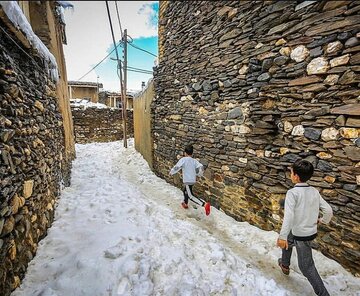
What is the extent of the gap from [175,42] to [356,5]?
157 inches

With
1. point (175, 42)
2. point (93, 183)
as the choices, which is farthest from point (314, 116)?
point (93, 183)

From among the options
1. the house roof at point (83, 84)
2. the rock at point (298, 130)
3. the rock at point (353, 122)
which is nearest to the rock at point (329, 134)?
the rock at point (353, 122)

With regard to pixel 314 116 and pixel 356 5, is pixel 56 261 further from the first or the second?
pixel 356 5

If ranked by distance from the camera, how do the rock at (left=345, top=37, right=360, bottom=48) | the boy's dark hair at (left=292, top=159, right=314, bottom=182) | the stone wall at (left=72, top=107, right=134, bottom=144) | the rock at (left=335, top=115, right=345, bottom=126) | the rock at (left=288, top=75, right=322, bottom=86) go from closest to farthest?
the boy's dark hair at (left=292, top=159, right=314, bottom=182), the rock at (left=345, top=37, right=360, bottom=48), the rock at (left=335, top=115, right=345, bottom=126), the rock at (left=288, top=75, right=322, bottom=86), the stone wall at (left=72, top=107, right=134, bottom=144)

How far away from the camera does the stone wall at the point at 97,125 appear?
1424 cm

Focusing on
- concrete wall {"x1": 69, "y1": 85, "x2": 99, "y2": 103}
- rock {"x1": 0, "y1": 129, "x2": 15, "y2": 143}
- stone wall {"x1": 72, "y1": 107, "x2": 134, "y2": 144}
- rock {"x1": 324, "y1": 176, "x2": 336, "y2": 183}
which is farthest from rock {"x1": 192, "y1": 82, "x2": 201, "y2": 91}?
concrete wall {"x1": 69, "y1": 85, "x2": 99, "y2": 103}

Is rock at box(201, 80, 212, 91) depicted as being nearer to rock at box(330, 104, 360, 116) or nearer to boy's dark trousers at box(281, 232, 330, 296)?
rock at box(330, 104, 360, 116)

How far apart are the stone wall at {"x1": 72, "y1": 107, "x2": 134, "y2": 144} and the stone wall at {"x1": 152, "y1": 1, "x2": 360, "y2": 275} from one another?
1071cm

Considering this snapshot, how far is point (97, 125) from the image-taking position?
14.9 meters

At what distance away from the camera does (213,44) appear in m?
4.34

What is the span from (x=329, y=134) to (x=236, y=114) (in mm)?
1538

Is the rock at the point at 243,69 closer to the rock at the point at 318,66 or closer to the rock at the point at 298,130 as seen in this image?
the rock at the point at 318,66

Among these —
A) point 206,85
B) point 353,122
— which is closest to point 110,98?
point 206,85

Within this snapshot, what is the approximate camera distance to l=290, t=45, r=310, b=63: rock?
283 centimetres
